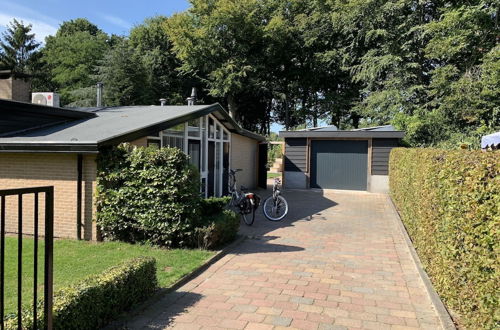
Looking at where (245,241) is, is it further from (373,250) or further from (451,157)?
(451,157)

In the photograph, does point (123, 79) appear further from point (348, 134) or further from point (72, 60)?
point (348, 134)

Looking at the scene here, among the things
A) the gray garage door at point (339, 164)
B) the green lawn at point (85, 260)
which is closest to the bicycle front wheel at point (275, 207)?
the green lawn at point (85, 260)

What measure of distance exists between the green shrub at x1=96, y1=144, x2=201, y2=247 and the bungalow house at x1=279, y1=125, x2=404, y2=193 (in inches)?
444

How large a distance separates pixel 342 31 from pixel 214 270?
89.8 ft

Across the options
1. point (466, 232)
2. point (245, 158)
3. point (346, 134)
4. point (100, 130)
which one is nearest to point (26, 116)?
point (100, 130)

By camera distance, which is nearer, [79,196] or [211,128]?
[79,196]

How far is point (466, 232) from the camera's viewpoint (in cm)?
345

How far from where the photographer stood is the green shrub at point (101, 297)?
330cm

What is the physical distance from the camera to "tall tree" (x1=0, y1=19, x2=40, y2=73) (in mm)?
38875

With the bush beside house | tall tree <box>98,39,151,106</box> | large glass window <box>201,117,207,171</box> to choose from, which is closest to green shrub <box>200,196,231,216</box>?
the bush beside house

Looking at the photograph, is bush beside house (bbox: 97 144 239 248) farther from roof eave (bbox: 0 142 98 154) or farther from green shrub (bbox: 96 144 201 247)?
roof eave (bbox: 0 142 98 154)

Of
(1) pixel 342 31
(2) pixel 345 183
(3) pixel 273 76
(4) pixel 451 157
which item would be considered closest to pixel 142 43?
(3) pixel 273 76

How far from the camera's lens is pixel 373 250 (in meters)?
7.21

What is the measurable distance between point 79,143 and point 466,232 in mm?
6298
